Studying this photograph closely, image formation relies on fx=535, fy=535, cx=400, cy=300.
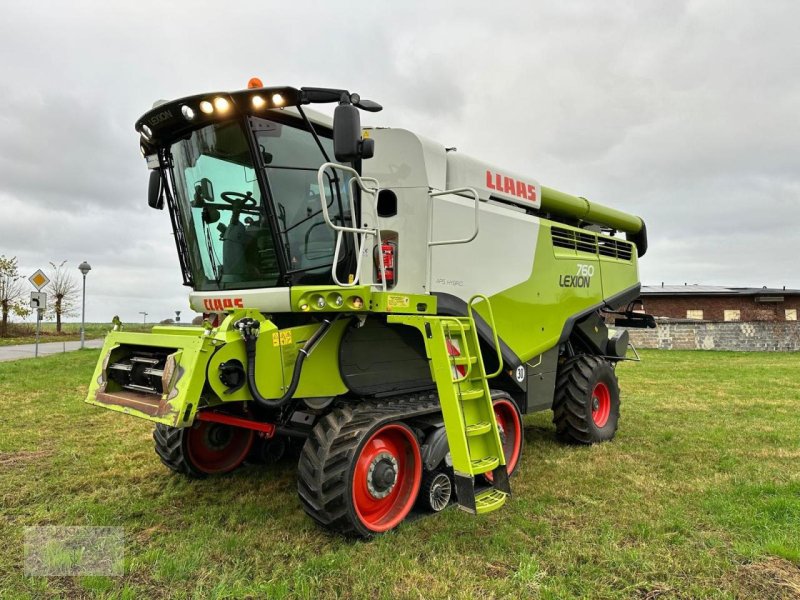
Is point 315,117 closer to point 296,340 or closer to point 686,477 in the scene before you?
point 296,340

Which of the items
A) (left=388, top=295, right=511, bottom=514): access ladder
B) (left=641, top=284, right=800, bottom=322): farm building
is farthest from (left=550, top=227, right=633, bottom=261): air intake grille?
(left=641, top=284, right=800, bottom=322): farm building

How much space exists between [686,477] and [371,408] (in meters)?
3.11

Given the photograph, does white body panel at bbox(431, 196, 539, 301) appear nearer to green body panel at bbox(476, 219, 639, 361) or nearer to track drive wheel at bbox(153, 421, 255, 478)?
green body panel at bbox(476, 219, 639, 361)

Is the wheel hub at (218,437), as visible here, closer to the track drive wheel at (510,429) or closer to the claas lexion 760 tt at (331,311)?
the claas lexion 760 tt at (331,311)

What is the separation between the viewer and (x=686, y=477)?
192 inches

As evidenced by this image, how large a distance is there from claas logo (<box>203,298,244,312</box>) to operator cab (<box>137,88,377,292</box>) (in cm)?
11

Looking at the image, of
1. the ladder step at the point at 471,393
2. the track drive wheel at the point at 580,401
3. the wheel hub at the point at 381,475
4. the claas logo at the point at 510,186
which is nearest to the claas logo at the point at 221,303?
the wheel hub at the point at 381,475

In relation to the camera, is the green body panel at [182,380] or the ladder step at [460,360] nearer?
the green body panel at [182,380]

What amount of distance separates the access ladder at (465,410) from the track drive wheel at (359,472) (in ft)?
1.40

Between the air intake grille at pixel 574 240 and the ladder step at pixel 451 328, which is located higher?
the air intake grille at pixel 574 240

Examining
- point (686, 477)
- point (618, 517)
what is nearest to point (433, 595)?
point (618, 517)

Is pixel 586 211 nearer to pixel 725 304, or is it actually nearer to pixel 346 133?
pixel 346 133

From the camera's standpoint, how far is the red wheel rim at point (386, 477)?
3.61m

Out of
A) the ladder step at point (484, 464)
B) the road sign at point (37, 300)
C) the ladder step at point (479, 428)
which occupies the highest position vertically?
the road sign at point (37, 300)
